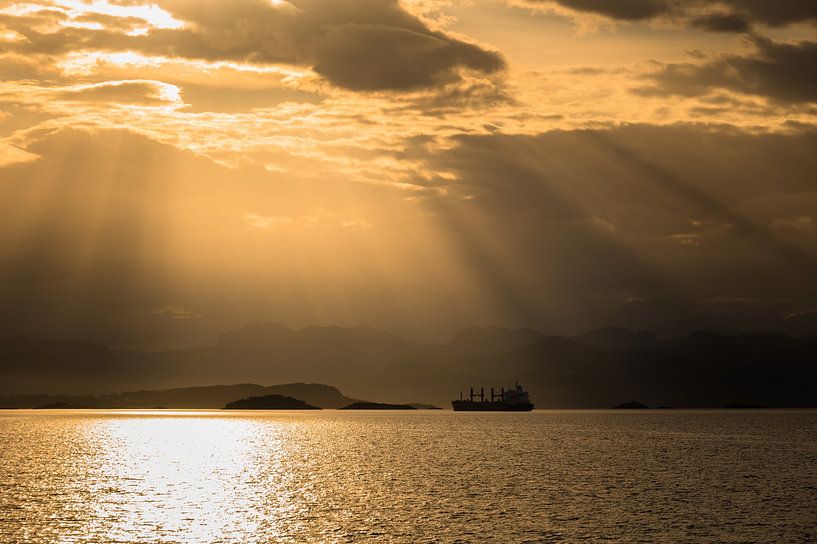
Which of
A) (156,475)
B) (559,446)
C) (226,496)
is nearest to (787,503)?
(226,496)

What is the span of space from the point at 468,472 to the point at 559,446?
245 feet

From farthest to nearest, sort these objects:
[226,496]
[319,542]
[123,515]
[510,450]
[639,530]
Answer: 1. [510,450]
2. [226,496]
3. [123,515]
4. [639,530]
5. [319,542]

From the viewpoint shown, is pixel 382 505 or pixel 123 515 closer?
pixel 123 515

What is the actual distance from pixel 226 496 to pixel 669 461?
8548 cm

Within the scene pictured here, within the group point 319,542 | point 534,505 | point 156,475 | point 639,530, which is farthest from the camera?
point 156,475

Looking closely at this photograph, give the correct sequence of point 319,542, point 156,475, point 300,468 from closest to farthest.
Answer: point 319,542
point 156,475
point 300,468

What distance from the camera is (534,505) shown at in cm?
8706

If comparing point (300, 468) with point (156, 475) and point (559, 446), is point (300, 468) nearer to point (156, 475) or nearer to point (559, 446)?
point (156, 475)

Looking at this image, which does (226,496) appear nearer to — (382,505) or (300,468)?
(382,505)

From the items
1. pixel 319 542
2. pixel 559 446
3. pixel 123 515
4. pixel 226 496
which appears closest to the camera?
pixel 319 542

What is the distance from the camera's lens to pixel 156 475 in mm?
122938

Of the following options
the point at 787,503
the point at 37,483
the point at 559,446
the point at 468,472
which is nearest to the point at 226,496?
the point at 37,483

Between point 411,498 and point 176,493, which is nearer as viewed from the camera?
point 411,498

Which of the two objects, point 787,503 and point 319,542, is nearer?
point 319,542
